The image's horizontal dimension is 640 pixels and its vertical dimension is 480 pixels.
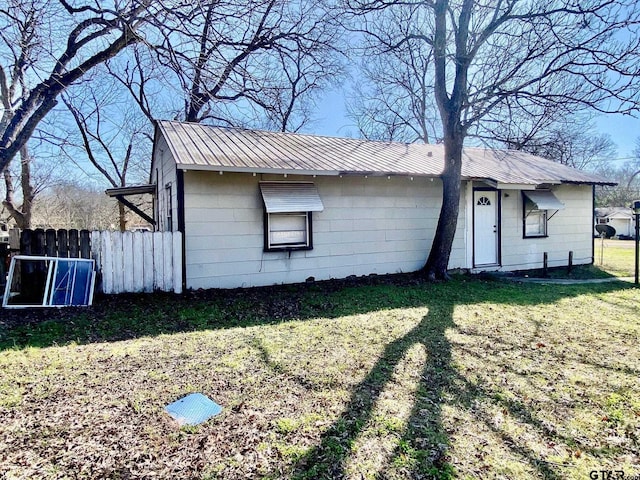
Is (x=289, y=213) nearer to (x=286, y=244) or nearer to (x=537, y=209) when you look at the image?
(x=286, y=244)

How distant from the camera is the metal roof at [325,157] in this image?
23.6ft

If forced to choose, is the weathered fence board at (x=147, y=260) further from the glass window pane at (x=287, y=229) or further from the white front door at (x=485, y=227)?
the white front door at (x=485, y=227)

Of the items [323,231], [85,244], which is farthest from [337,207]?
[85,244]

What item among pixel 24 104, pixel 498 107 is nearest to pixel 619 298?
pixel 498 107

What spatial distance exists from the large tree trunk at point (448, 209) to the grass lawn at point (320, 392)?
2.78 metres

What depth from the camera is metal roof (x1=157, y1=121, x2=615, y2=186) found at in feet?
23.6

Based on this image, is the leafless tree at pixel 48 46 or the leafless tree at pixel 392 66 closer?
the leafless tree at pixel 48 46

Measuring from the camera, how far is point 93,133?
19.8 m

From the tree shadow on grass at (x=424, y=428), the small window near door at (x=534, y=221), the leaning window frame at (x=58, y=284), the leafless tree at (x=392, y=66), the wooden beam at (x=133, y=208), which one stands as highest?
the leafless tree at (x=392, y=66)

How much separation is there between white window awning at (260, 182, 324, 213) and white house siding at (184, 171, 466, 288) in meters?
0.18

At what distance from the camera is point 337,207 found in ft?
27.4

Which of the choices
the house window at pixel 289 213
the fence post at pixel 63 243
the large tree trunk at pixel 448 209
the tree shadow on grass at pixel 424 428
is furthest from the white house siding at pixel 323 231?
the tree shadow on grass at pixel 424 428

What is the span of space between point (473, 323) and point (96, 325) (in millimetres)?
5163

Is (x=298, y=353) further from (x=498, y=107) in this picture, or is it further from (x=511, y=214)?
(x=511, y=214)
